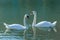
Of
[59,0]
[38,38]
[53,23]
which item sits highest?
[59,0]

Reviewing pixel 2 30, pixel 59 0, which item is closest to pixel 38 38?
pixel 2 30

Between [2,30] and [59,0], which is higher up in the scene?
[59,0]

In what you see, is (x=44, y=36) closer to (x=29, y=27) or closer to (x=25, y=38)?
(x=25, y=38)

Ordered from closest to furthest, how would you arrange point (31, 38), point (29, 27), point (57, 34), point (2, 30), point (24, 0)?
point (31, 38), point (57, 34), point (2, 30), point (29, 27), point (24, 0)

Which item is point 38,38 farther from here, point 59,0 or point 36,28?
point 59,0

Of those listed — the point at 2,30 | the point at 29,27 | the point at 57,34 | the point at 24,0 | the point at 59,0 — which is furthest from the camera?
the point at 24,0

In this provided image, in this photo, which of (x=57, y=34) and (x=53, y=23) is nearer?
(x=57, y=34)

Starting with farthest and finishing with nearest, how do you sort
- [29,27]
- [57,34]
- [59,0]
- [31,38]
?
[59,0], [29,27], [57,34], [31,38]

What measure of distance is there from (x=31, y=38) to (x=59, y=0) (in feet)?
87.2

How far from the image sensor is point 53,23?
17516mm

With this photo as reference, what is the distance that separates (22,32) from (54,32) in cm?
157

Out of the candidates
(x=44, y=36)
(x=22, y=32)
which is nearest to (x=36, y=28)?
(x=22, y=32)

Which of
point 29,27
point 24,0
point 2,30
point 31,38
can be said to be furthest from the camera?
point 24,0

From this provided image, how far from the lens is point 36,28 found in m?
17.2
